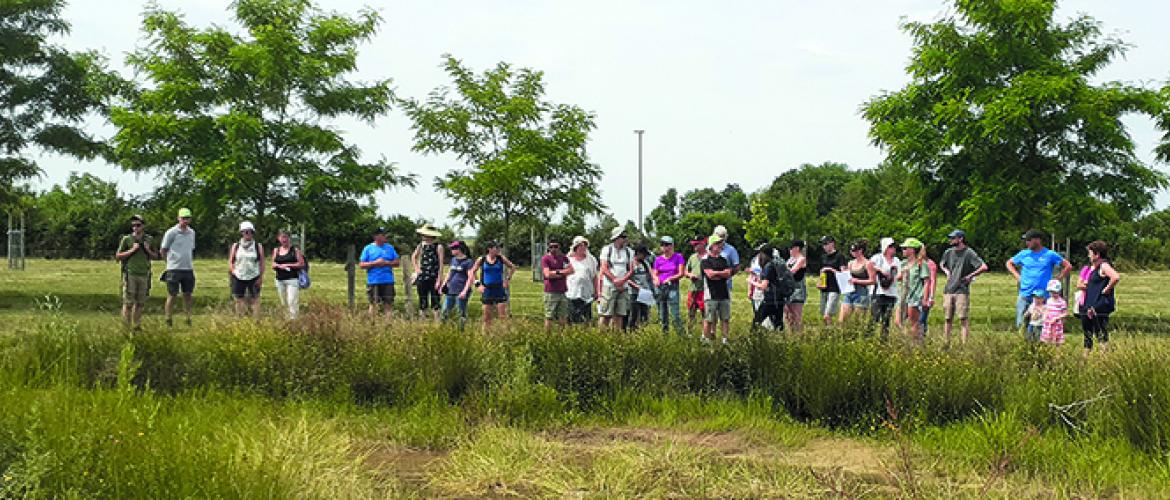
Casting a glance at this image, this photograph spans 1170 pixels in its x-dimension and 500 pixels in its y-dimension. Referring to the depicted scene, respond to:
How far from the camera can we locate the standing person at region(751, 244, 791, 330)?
1084 centimetres

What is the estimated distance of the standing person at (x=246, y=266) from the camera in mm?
12391

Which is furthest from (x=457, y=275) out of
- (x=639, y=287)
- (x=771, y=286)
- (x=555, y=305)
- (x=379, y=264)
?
(x=771, y=286)

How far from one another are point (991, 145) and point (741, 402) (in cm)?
1202

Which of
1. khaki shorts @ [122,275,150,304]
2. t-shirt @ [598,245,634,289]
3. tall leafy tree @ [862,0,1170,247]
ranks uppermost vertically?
tall leafy tree @ [862,0,1170,247]

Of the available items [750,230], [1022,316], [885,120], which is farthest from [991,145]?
[750,230]

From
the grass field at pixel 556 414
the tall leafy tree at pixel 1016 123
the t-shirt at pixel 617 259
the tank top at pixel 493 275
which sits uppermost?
the tall leafy tree at pixel 1016 123

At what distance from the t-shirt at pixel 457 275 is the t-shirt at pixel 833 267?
487 cm

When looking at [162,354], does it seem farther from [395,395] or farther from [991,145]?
[991,145]

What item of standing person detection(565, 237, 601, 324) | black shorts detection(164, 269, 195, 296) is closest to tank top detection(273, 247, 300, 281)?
black shorts detection(164, 269, 195, 296)

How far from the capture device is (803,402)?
23.9 ft

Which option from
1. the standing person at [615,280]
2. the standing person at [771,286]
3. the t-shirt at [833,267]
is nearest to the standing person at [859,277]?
the t-shirt at [833,267]

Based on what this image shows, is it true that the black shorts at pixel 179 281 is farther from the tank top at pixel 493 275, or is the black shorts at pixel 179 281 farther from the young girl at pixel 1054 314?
the young girl at pixel 1054 314

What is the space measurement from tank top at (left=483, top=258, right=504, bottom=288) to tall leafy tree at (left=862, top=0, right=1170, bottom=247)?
8.69m

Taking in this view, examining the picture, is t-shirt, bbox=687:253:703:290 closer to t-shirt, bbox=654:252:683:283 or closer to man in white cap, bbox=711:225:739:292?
t-shirt, bbox=654:252:683:283
